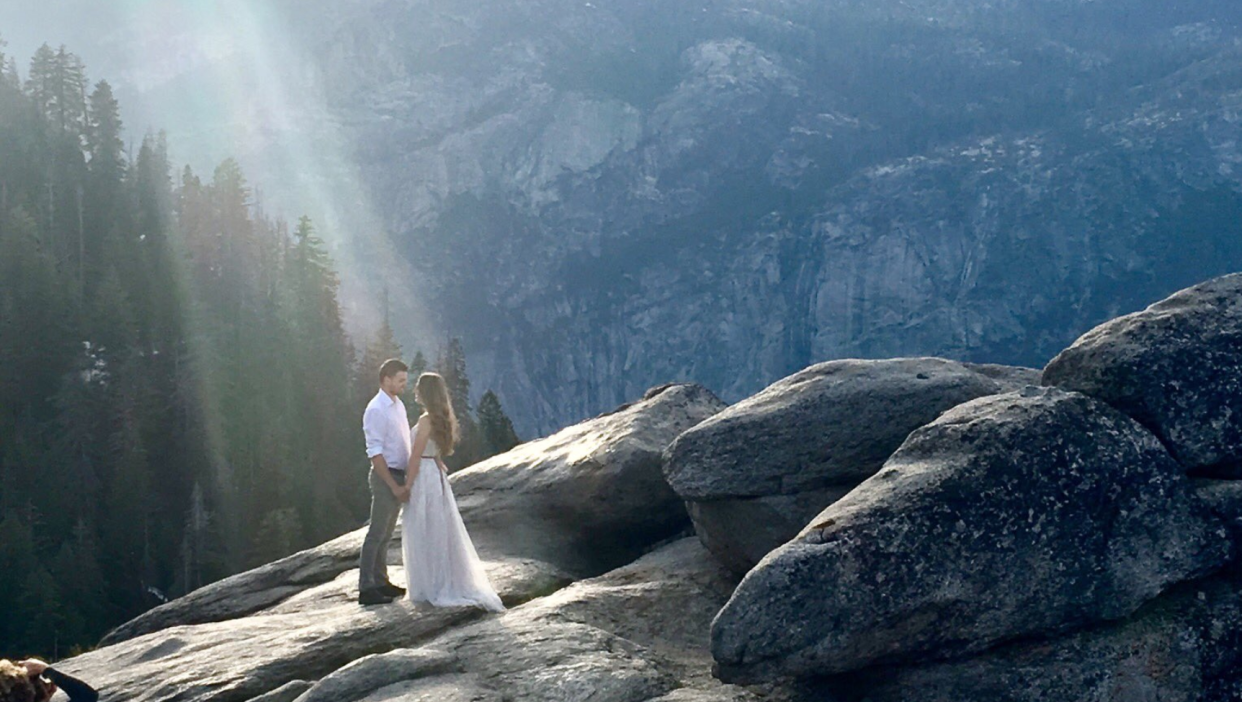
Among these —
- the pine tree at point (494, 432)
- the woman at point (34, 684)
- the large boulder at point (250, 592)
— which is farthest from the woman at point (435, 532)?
the pine tree at point (494, 432)

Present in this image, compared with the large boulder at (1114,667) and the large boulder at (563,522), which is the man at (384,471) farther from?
the large boulder at (1114,667)

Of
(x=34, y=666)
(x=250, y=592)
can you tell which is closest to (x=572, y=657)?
(x=34, y=666)

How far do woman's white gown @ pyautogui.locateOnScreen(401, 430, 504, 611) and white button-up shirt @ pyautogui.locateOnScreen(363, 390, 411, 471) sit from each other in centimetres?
46

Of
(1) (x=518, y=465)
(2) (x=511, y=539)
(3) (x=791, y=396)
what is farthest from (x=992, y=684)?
(1) (x=518, y=465)

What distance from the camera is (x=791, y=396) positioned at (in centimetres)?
1595

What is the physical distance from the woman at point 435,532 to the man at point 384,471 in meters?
0.29

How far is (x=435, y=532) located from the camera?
1522 centimetres

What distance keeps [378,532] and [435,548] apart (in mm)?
1053

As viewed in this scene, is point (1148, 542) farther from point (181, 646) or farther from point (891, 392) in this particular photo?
point (181, 646)

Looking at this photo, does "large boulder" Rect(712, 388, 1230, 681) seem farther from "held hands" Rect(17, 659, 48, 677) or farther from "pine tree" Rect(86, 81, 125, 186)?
"pine tree" Rect(86, 81, 125, 186)

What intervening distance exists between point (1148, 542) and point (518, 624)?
7366 mm

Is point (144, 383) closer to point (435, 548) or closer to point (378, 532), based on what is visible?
point (378, 532)

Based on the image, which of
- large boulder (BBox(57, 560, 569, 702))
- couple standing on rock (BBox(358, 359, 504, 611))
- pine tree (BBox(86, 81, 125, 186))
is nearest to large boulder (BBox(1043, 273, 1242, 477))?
couple standing on rock (BBox(358, 359, 504, 611))

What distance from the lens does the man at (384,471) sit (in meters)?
15.3
